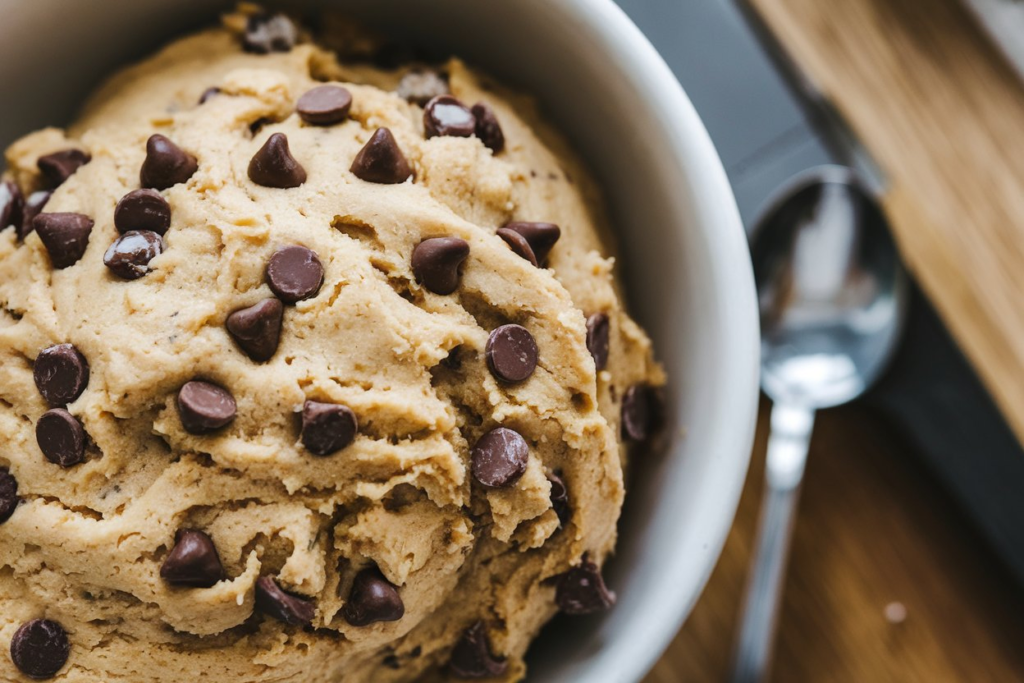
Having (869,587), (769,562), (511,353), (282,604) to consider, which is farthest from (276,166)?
(869,587)

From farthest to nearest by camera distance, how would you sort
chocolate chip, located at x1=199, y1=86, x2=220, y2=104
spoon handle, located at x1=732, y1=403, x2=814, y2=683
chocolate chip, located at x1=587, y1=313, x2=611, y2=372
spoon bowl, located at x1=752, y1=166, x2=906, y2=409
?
spoon bowl, located at x1=752, y1=166, x2=906, y2=409, spoon handle, located at x1=732, y1=403, x2=814, y2=683, chocolate chip, located at x1=199, y1=86, x2=220, y2=104, chocolate chip, located at x1=587, y1=313, x2=611, y2=372

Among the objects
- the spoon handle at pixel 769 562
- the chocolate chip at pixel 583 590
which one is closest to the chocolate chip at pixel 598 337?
the chocolate chip at pixel 583 590

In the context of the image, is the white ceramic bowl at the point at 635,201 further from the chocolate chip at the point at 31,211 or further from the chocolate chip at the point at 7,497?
the chocolate chip at the point at 7,497

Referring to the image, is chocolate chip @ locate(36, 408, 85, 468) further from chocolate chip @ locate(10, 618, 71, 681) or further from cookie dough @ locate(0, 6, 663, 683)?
chocolate chip @ locate(10, 618, 71, 681)

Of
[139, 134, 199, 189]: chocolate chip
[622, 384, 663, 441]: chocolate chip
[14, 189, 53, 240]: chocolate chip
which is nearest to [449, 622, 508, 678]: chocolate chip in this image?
[622, 384, 663, 441]: chocolate chip

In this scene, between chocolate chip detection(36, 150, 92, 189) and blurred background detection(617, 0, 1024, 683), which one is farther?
blurred background detection(617, 0, 1024, 683)

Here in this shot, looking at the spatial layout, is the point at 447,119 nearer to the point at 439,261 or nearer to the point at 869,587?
the point at 439,261

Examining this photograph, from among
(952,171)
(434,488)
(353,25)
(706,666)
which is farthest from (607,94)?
(706,666)
